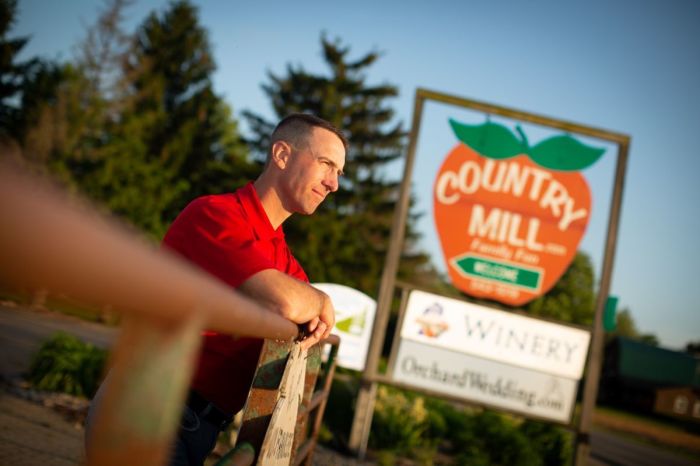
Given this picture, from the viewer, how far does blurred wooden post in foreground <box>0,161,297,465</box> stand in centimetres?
30

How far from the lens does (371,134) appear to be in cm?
2819

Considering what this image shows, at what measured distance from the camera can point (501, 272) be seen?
6.56 metres

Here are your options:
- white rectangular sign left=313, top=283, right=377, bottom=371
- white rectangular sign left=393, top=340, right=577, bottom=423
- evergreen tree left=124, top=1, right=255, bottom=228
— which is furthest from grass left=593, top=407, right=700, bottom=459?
evergreen tree left=124, top=1, right=255, bottom=228

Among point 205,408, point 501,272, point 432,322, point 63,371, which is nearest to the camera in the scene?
point 205,408

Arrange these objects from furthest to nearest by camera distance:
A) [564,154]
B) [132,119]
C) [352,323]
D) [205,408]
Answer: [132,119], [352,323], [564,154], [205,408]

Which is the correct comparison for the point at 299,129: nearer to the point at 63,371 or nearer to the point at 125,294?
the point at 125,294

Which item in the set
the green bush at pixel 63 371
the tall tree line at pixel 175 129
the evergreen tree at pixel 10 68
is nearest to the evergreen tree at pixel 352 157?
the tall tree line at pixel 175 129

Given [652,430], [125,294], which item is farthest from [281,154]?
[652,430]

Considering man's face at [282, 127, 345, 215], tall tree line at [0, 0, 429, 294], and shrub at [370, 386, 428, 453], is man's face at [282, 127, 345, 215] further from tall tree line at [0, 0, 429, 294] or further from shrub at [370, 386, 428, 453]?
tall tree line at [0, 0, 429, 294]

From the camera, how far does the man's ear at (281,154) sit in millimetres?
2229

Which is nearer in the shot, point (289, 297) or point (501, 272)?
point (289, 297)

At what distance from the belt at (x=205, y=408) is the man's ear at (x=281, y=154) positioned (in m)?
0.99

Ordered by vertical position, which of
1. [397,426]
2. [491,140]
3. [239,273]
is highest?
[491,140]

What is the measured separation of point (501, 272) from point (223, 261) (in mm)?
5533
